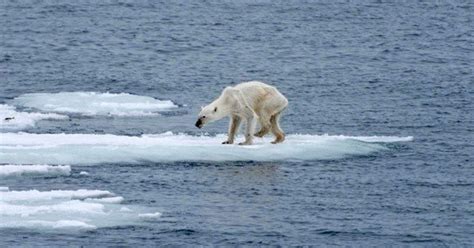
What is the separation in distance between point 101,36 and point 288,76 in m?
13.3

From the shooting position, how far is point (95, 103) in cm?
4581

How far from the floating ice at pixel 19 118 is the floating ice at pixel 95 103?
45.9 inches

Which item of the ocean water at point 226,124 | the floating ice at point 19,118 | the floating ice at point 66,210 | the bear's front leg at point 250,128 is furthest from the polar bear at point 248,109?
the floating ice at point 19,118

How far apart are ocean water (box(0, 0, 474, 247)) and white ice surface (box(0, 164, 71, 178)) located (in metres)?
0.04

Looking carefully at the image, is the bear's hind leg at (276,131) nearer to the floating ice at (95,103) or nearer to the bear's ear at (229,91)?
the bear's ear at (229,91)

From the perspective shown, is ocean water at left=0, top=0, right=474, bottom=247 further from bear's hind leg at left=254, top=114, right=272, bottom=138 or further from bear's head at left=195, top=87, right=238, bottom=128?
bear's hind leg at left=254, top=114, right=272, bottom=138

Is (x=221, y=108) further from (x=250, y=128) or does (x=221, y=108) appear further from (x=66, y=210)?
(x=66, y=210)

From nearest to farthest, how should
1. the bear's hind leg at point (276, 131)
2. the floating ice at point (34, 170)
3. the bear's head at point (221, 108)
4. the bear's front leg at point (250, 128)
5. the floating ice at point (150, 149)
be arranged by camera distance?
1. the floating ice at point (34, 170)
2. the floating ice at point (150, 149)
3. the bear's front leg at point (250, 128)
4. the bear's head at point (221, 108)
5. the bear's hind leg at point (276, 131)

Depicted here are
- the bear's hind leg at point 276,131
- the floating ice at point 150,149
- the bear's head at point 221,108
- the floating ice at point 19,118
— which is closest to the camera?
the floating ice at point 150,149

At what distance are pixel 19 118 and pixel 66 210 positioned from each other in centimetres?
1202

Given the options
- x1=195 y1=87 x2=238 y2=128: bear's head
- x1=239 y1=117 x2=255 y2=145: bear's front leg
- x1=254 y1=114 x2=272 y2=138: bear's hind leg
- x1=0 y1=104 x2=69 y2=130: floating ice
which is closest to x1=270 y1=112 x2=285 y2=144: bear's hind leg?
x1=254 y1=114 x2=272 y2=138: bear's hind leg

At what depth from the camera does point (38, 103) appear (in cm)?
4600

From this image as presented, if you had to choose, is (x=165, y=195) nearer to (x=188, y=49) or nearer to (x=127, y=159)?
(x=127, y=159)

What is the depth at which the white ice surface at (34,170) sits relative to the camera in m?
33.4
